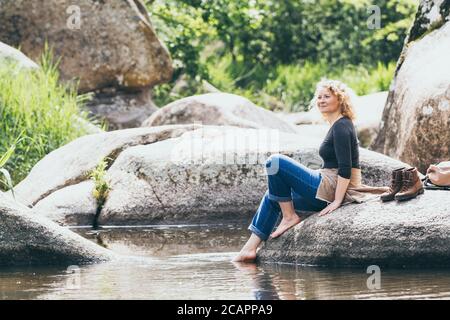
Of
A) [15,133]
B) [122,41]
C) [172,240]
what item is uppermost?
[122,41]

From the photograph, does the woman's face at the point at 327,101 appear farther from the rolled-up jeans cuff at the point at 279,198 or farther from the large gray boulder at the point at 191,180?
the large gray boulder at the point at 191,180

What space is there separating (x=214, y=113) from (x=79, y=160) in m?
3.24

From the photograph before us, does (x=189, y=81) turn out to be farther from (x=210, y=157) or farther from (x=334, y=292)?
(x=334, y=292)

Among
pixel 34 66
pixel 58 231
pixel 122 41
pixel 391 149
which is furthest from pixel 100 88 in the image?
pixel 58 231

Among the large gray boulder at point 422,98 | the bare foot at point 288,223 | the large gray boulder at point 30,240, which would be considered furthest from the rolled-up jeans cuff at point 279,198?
the large gray boulder at point 422,98

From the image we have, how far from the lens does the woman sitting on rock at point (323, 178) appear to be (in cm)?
818

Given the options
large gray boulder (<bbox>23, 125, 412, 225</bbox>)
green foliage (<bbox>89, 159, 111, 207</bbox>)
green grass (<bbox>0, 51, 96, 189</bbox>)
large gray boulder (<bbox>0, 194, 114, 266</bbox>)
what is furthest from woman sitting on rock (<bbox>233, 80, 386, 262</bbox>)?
green grass (<bbox>0, 51, 96, 189</bbox>)

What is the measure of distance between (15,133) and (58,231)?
548 cm

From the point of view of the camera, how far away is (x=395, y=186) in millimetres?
8008

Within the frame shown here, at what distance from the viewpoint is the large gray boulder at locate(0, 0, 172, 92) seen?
1741cm

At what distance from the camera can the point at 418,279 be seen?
732cm

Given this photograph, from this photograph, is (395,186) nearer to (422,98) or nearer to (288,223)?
(288,223)

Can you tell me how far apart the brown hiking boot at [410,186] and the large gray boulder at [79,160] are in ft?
15.5

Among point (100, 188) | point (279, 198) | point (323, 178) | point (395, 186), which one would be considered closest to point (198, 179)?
point (100, 188)
